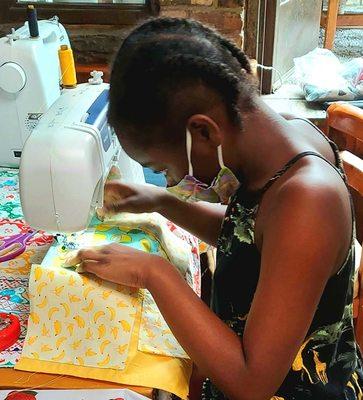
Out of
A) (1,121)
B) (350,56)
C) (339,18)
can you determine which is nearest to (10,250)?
(1,121)

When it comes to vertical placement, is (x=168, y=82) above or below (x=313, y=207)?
above

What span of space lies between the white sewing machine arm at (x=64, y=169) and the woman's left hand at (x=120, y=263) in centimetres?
8

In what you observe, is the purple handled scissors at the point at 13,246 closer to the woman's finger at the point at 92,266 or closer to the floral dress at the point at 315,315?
the woman's finger at the point at 92,266

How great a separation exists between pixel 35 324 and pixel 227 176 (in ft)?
1.31

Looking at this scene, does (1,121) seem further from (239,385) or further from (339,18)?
(339,18)

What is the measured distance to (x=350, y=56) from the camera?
3.82 meters

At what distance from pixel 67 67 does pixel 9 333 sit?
0.70 metres

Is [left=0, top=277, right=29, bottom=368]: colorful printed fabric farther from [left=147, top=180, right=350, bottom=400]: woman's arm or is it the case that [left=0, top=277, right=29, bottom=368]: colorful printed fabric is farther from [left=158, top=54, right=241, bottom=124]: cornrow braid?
[left=158, top=54, right=241, bottom=124]: cornrow braid

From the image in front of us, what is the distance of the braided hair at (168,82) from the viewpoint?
30.7 inches

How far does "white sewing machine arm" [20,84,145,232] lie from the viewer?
95cm

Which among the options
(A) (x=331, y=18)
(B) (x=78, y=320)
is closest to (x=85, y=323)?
(B) (x=78, y=320)

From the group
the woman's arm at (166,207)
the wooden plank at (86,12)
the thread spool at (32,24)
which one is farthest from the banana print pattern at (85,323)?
the wooden plank at (86,12)

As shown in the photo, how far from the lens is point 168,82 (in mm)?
776

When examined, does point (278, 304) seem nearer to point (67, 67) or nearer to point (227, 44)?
point (227, 44)
